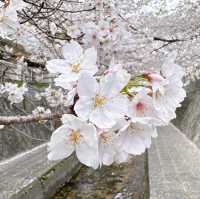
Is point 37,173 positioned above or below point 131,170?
above

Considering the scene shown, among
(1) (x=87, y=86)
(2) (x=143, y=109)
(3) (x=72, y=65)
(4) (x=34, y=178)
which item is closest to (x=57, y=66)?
(3) (x=72, y=65)

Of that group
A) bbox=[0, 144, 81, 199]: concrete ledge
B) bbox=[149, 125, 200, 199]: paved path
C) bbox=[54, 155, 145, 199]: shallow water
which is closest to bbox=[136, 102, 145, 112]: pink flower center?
bbox=[149, 125, 200, 199]: paved path

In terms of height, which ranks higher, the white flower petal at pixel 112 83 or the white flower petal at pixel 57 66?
the white flower petal at pixel 57 66

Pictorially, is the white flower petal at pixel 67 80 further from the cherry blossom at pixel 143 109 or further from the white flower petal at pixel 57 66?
the cherry blossom at pixel 143 109

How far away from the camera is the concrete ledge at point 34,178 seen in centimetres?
344

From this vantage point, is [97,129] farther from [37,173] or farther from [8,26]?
[37,173]

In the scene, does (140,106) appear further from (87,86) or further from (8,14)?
Answer: (8,14)

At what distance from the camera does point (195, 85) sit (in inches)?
520

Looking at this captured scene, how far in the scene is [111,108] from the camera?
853 mm

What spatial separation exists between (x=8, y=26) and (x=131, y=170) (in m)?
5.23

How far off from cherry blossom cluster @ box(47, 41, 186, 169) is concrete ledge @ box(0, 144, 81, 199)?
2435mm

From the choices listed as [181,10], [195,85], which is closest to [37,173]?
[181,10]

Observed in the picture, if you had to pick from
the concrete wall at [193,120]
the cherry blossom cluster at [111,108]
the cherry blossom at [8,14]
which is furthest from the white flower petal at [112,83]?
the concrete wall at [193,120]

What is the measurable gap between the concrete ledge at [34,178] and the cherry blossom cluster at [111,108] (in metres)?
2.43
